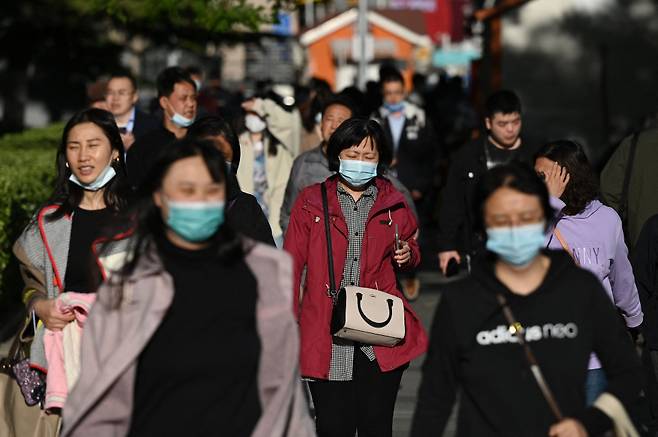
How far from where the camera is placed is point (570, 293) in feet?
13.6

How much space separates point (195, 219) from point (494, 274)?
92cm

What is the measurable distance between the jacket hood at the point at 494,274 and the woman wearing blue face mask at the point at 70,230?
4.50 ft

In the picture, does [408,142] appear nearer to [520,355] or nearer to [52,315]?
[52,315]

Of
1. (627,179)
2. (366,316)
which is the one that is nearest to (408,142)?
(627,179)

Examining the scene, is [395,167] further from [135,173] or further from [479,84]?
[479,84]

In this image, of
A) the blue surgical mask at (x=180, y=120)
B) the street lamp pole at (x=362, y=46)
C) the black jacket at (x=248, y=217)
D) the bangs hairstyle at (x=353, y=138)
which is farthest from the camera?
the street lamp pole at (x=362, y=46)

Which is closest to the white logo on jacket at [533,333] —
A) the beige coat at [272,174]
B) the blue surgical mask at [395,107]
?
the beige coat at [272,174]

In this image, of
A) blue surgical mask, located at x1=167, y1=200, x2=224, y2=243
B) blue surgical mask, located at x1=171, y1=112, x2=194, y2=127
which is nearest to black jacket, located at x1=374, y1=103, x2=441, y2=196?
blue surgical mask, located at x1=171, y1=112, x2=194, y2=127

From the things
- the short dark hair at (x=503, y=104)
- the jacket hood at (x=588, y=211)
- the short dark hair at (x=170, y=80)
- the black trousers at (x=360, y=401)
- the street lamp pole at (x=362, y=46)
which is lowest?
the black trousers at (x=360, y=401)

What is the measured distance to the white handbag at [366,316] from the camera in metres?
5.95

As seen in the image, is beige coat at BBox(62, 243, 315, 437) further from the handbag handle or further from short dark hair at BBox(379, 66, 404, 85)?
short dark hair at BBox(379, 66, 404, 85)

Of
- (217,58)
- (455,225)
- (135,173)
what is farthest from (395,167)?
(217,58)

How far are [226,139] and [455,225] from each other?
270 centimetres

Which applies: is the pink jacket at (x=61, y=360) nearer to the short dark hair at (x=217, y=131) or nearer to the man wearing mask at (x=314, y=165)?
the short dark hair at (x=217, y=131)
